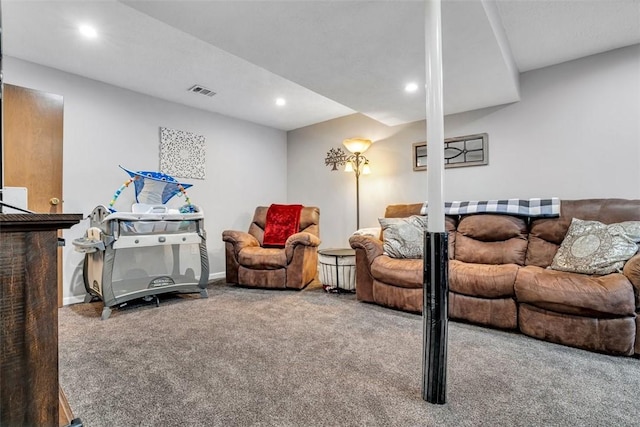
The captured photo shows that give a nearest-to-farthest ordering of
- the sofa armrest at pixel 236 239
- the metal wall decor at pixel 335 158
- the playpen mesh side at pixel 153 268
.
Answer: the playpen mesh side at pixel 153 268 → the sofa armrest at pixel 236 239 → the metal wall decor at pixel 335 158

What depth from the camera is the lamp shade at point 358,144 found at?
3.95m

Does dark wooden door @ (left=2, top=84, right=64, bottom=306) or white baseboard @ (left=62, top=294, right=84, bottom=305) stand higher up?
dark wooden door @ (left=2, top=84, right=64, bottom=306)

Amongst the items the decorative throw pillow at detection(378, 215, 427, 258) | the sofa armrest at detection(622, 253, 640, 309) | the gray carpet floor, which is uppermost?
the decorative throw pillow at detection(378, 215, 427, 258)

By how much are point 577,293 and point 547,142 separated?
1.64m

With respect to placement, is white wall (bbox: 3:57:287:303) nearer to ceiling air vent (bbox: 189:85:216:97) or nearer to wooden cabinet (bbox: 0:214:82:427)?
ceiling air vent (bbox: 189:85:216:97)

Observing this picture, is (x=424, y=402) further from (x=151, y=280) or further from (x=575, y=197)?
(x=151, y=280)

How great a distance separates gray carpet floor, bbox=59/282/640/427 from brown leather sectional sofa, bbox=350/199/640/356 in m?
0.13

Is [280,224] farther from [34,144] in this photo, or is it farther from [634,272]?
[634,272]

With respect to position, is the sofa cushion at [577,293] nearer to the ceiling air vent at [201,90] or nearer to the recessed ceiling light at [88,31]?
the ceiling air vent at [201,90]

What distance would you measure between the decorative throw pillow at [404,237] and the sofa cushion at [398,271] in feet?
0.33

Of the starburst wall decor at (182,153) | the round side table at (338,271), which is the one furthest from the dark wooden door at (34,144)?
the round side table at (338,271)

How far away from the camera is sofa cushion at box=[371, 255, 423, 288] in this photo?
268cm

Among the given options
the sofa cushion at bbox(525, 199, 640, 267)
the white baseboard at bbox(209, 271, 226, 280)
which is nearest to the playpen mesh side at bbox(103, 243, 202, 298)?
the white baseboard at bbox(209, 271, 226, 280)

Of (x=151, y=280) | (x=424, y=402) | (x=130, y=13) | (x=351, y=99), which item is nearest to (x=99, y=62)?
(x=130, y=13)
